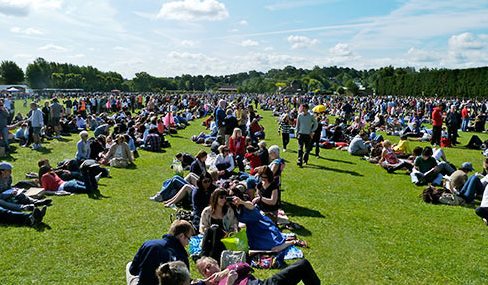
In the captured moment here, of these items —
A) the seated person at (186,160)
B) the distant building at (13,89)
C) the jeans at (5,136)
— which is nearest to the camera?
the seated person at (186,160)

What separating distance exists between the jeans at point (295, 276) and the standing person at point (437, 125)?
15.1m

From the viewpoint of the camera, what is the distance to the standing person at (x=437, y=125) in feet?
60.0

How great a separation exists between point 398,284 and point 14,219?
21.3 feet

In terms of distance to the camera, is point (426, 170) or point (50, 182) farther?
point (426, 170)

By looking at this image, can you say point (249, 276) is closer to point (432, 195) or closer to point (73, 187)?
point (73, 187)

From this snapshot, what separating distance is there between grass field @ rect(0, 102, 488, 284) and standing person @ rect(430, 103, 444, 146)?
7.19 m

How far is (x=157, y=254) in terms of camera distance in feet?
15.5

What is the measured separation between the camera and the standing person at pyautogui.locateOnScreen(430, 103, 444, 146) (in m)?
18.3

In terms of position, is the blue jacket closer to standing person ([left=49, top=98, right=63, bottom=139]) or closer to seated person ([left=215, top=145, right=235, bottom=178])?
seated person ([left=215, top=145, right=235, bottom=178])

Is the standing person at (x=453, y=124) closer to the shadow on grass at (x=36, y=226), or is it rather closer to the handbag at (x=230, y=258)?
the handbag at (x=230, y=258)

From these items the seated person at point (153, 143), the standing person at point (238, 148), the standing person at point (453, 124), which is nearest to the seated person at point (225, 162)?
the standing person at point (238, 148)

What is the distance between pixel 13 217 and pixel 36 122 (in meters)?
9.37

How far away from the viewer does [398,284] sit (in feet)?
19.9

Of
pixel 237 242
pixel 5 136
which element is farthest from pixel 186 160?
pixel 237 242
